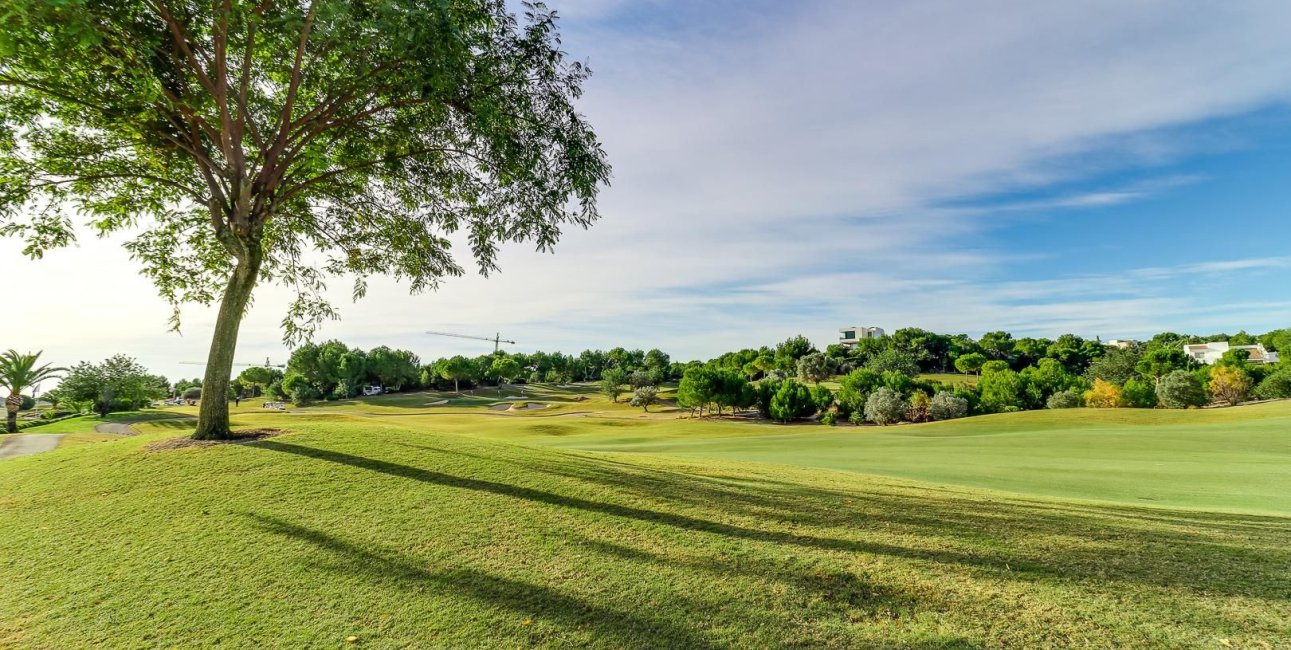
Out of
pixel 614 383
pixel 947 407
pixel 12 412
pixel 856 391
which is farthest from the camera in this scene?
pixel 614 383

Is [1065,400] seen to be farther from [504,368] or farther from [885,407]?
[504,368]

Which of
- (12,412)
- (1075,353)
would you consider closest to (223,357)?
(12,412)

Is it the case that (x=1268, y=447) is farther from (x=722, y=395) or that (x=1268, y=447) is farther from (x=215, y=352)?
(x=722, y=395)

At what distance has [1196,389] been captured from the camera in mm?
49062

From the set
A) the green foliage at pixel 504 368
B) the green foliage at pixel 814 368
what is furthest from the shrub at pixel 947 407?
the green foliage at pixel 504 368

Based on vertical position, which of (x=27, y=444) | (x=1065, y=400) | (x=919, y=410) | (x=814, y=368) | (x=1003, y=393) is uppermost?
(x=814, y=368)

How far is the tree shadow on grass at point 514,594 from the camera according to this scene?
13.3 ft

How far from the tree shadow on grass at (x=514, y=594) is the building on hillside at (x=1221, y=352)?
128 meters

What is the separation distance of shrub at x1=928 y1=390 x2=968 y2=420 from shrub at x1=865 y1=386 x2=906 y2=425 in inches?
115

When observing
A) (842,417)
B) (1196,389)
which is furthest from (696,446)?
(1196,389)

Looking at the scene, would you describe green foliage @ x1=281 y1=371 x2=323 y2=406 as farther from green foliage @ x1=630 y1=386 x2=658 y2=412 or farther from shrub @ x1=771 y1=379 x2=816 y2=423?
shrub @ x1=771 y1=379 x2=816 y2=423

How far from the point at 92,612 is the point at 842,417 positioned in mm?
62365

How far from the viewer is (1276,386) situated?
159ft

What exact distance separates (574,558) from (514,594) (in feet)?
2.76
